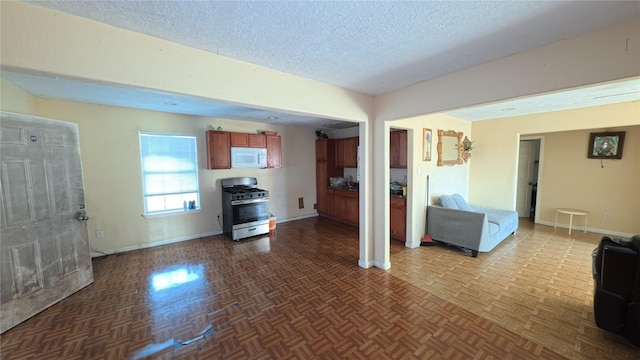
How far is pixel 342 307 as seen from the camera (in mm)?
2432

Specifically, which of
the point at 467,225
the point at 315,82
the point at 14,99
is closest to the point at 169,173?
the point at 14,99

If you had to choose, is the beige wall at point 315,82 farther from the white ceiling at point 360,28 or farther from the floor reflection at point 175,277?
the floor reflection at point 175,277

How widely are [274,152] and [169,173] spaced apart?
2131 millimetres

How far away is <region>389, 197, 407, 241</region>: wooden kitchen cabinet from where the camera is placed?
4.16m

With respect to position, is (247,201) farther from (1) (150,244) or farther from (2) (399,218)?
(2) (399,218)

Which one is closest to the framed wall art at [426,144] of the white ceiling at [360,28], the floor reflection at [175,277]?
the white ceiling at [360,28]

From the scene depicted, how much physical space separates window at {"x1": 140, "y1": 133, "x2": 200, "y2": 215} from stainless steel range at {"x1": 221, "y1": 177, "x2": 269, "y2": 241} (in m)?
0.61

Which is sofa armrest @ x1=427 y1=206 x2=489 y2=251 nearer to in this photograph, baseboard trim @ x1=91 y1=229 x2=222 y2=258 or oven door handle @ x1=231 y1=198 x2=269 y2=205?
oven door handle @ x1=231 y1=198 x2=269 y2=205

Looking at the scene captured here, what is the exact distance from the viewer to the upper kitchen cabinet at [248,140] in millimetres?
4801

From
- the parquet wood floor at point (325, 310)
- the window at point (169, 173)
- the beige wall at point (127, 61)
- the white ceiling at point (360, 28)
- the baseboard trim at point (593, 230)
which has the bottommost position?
the parquet wood floor at point (325, 310)

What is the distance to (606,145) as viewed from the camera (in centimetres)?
449

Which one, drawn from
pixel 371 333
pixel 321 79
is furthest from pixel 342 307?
pixel 321 79

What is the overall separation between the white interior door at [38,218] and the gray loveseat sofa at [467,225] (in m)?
5.18

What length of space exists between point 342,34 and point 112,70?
61.8 inches
